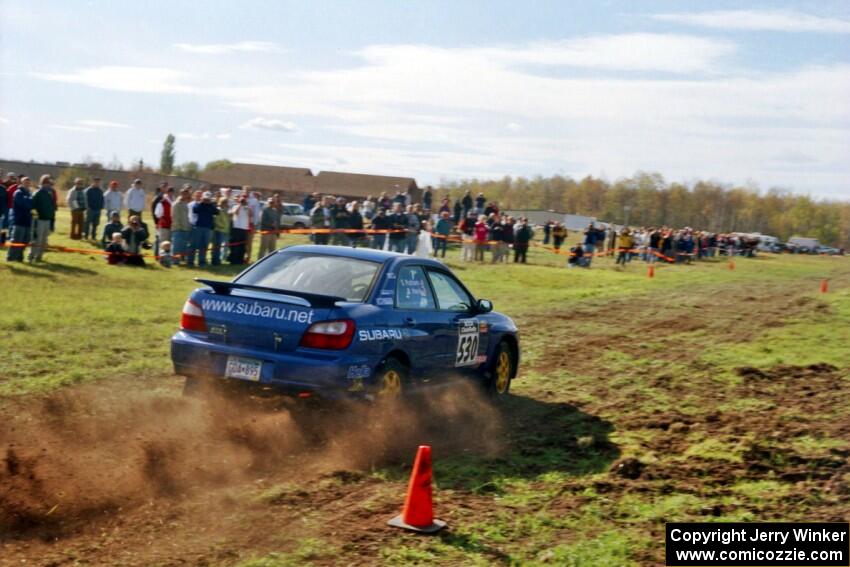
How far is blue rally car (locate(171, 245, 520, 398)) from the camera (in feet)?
26.0

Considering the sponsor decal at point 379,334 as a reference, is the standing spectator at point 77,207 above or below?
above

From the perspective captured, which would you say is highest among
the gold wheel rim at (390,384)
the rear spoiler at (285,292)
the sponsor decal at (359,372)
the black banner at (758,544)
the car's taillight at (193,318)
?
the rear spoiler at (285,292)

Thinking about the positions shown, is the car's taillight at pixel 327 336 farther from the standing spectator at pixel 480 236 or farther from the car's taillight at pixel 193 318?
the standing spectator at pixel 480 236

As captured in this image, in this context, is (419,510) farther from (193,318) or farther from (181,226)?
(181,226)

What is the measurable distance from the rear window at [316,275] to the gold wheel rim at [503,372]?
2430 mm

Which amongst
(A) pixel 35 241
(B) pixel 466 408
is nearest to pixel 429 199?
(A) pixel 35 241

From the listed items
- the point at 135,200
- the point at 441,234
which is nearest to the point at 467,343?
the point at 135,200

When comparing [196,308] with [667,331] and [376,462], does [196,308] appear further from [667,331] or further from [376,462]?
[667,331]

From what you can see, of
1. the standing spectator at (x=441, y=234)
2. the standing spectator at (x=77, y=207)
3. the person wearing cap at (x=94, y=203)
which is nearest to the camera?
the person wearing cap at (x=94, y=203)

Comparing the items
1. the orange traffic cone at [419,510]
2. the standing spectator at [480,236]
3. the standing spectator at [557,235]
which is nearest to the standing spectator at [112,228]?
the standing spectator at [480,236]

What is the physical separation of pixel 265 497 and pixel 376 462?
50.8 inches

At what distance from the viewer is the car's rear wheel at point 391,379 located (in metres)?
8.27

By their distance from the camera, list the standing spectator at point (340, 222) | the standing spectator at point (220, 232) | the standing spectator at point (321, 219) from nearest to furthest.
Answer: the standing spectator at point (220, 232), the standing spectator at point (321, 219), the standing spectator at point (340, 222)

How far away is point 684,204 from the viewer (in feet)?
428
